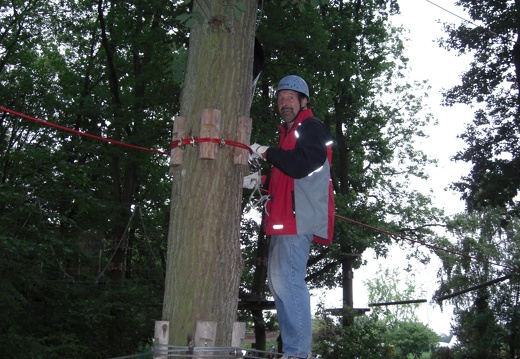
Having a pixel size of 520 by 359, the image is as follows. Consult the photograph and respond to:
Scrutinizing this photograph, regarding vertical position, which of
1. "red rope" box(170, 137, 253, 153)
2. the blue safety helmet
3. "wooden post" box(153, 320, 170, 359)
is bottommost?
"wooden post" box(153, 320, 170, 359)

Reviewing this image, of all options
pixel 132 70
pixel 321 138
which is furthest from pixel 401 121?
pixel 321 138

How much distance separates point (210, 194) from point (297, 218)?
2.86 feet

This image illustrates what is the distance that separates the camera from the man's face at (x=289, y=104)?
4004 millimetres

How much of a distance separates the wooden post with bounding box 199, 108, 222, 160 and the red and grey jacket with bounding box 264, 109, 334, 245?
578 mm

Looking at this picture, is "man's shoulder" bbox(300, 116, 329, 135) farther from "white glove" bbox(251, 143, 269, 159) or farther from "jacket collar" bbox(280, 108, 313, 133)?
"white glove" bbox(251, 143, 269, 159)

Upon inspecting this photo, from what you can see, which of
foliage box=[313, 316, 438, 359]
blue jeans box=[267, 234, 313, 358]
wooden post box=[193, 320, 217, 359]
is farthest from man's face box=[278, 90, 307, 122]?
foliage box=[313, 316, 438, 359]

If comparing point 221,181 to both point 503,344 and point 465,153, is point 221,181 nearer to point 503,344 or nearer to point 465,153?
point 465,153

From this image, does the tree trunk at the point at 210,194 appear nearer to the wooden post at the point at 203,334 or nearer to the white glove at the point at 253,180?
the wooden post at the point at 203,334

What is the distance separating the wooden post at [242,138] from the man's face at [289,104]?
2.92ft

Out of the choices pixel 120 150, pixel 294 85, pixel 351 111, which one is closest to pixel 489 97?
pixel 351 111

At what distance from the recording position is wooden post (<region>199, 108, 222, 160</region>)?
9.79ft

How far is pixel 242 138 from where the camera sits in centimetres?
310

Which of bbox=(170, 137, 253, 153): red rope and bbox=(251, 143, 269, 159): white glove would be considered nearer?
bbox=(170, 137, 253, 153): red rope

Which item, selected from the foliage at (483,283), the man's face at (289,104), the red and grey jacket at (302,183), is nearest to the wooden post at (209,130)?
the red and grey jacket at (302,183)
